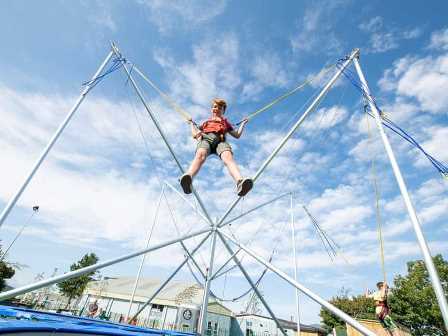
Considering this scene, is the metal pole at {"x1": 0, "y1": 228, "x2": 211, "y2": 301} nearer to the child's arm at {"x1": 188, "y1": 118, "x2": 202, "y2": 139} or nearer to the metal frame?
the metal frame

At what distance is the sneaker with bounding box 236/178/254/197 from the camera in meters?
3.74

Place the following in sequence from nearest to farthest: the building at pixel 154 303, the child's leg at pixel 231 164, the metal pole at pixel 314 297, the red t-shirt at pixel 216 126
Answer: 1. the metal pole at pixel 314 297
2. the child's leg at pixel 231 164
3. the red t-shirt at pixel 216 126
4. the building at pixel 154 303

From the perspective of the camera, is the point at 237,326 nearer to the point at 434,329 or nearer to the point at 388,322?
the point at 434,329

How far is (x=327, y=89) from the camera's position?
511cm

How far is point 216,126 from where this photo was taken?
455cm

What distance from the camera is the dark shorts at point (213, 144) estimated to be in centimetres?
430

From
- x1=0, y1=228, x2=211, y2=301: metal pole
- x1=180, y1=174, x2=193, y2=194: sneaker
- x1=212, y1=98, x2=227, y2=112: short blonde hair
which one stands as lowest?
x1=0, y1=228, x2=211, y2=301: metal pole

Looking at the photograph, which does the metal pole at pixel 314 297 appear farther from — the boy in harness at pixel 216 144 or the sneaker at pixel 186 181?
the sneaker at pixel 186 181

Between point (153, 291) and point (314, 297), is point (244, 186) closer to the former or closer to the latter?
point (314, 297)

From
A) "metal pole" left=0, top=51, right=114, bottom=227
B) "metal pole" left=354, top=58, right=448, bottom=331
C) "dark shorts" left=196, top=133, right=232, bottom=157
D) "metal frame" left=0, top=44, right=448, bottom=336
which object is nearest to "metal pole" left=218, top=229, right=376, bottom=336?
"metal frame" left=0, top=44, right=448, bottom=336

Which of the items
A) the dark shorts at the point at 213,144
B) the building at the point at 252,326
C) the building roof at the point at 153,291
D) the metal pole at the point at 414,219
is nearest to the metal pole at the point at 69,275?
the dark shorts at the point at 213,144

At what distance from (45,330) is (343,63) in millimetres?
5815

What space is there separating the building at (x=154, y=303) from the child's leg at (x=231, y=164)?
16.4 m

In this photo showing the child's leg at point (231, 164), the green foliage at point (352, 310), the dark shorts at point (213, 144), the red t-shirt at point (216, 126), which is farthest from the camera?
the green foliage at point (352, 310)
